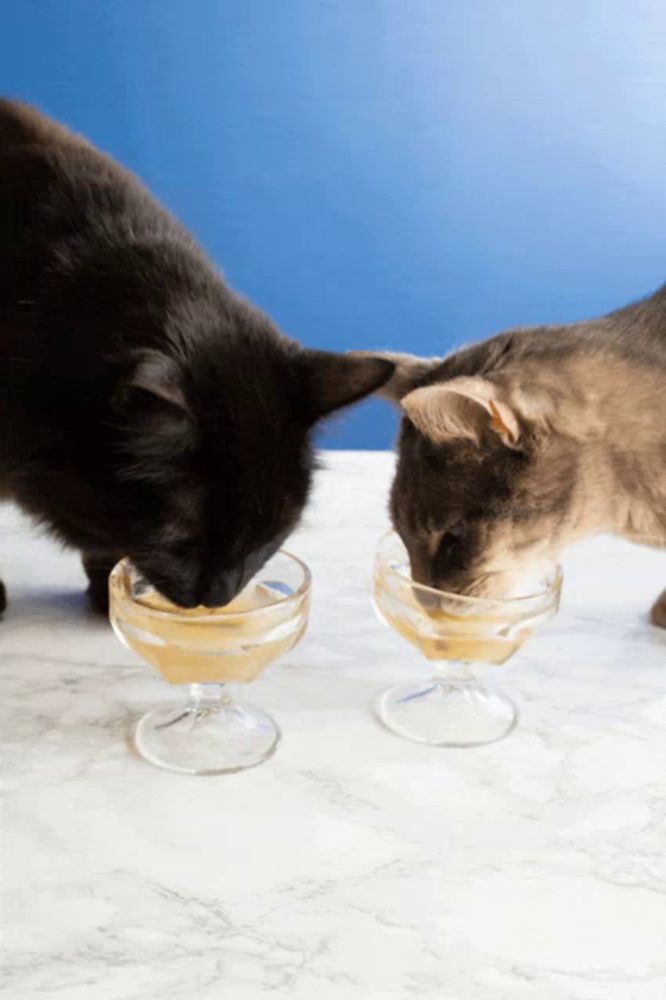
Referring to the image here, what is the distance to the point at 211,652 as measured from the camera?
923 mm

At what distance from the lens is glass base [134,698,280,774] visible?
954 millimetres

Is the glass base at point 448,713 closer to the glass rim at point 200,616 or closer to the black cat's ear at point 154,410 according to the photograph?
the glass rim at point 200,616

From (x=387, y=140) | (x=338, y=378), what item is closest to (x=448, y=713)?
(x=338, y=378)

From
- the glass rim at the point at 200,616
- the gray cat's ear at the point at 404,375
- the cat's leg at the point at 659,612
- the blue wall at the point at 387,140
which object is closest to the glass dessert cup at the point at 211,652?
the glass rim at the point at 200,616

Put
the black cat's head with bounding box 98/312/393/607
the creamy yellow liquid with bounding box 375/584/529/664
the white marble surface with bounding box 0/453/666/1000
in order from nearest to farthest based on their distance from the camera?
the white marble surface with bounding box 0/453/666/1000, the black cat's head with bounding box 98/312/393/607, the creamy yellow liquid with bounding box 375/584/529/664

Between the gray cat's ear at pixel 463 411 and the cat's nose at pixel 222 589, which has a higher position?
the gray cat's ear at pixel 463 411

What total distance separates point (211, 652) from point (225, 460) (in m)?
0.17

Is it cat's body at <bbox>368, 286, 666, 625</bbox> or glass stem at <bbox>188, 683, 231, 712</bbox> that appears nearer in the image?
glass stem at <bbox>188, 683, 231, 712</bbox>

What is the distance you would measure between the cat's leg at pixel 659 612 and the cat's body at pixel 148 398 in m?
0.51

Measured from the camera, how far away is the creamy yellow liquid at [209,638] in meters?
0.91

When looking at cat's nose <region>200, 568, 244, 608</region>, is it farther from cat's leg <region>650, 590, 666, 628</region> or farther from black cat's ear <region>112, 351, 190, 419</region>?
cat's leg <region>650, 590, 666, 628</region>

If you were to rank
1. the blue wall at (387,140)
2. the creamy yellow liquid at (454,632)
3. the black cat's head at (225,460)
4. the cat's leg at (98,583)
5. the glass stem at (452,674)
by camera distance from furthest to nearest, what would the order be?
1. the blue wall at (387,140)
2. the cat's leg at (98,583)
3. the glass stem at (452,674)
4. the creamy yellow liquid at (454,632)
5. the black cat's head at (225,460)

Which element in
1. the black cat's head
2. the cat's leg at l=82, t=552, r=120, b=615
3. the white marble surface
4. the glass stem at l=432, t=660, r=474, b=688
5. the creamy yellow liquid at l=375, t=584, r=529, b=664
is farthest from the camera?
the cat's leg at l=82, t=552, r=120, b=615

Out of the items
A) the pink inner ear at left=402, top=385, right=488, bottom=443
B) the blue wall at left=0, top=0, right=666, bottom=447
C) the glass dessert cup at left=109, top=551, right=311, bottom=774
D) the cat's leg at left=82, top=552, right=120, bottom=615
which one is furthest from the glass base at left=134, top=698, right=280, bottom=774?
the blue wall at left=0, top=0, right=666, bottom=447
